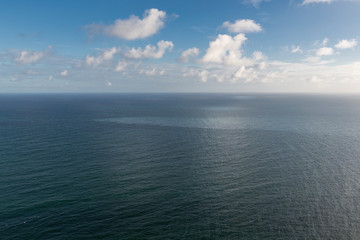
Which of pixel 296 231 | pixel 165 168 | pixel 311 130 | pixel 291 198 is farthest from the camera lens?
pixel 311 130

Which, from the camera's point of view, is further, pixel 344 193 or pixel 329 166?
pixel 329 166

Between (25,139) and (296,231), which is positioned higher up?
(25,139)

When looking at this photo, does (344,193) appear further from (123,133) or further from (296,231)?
(123,133)

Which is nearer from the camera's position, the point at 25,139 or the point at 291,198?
the point at 291,198

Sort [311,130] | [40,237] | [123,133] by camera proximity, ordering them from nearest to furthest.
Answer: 1. [40,237]
2. [123,133]
3. [311,130]

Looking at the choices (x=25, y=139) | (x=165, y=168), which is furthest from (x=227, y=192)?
(x=25, y=139)

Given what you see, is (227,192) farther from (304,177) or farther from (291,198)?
(304,177)

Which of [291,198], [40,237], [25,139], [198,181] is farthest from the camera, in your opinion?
[25,139]

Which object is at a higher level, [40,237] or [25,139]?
[25,139]

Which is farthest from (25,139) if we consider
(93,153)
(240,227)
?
(240,227)
